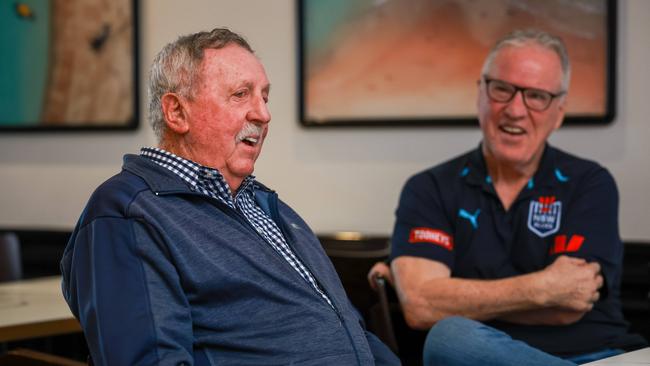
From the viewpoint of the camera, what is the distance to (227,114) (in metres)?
1.84

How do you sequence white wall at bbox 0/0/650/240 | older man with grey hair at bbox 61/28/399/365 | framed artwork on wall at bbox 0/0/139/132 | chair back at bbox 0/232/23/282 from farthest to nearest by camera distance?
framed artwork on wall at bbox 0/0/139/132 < chair back at bbox 0/232/23/282 < white wall at bbox 0/0/650/240 < older man with grey hair at bbox 61/28/399/365

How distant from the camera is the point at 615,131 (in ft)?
10.3

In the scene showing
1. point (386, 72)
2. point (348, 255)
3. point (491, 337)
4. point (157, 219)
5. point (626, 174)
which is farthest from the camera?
point (386, 72)

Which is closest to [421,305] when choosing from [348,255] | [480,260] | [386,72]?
[480,260]

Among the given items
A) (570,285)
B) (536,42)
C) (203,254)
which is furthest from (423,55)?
(203,254)

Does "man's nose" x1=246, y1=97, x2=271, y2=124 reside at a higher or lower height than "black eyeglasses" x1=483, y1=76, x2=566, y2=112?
lower

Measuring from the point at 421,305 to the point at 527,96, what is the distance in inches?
26.7

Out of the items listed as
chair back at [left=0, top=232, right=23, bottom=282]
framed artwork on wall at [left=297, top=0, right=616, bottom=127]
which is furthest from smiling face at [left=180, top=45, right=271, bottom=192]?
chair back at [left=0, top=232, right=23, bottom=282]

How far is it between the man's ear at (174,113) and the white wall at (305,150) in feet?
5.67

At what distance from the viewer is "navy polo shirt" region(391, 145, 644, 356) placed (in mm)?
2453

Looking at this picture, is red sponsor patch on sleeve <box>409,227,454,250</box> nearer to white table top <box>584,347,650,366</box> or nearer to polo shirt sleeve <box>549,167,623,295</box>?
polo shirt sleeve <box>549,167,623,295</box>

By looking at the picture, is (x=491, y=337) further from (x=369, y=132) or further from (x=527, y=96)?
(x=369, y=132)

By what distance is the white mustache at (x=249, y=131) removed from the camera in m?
1.86

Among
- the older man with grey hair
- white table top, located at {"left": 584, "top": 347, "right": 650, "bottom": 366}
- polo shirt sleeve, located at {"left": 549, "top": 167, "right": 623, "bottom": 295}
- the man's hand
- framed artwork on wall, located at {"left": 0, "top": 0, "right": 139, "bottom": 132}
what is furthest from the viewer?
framed artwork on wall, located at {"left": 0, "top": 0, "right": 139, "bottom": 132}
